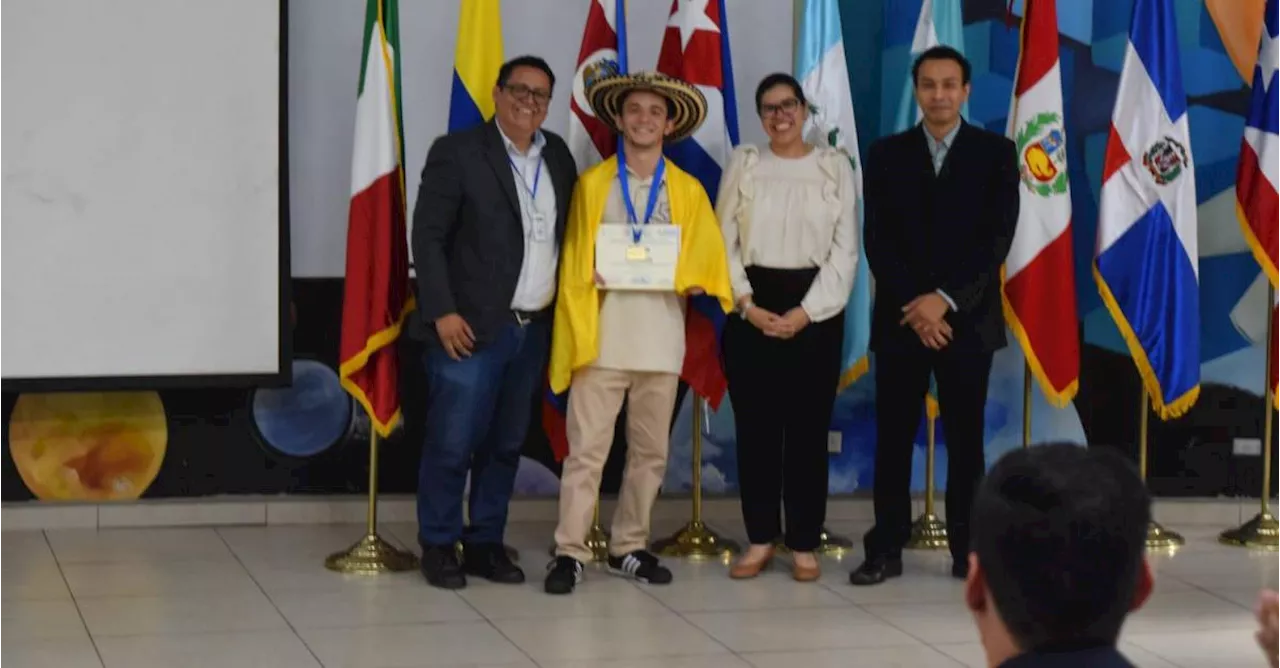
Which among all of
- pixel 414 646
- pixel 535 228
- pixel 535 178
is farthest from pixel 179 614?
pixel 535 178

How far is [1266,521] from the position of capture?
5.68 metres

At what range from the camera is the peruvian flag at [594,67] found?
5.12m

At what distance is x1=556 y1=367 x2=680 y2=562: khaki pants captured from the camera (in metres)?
4.71

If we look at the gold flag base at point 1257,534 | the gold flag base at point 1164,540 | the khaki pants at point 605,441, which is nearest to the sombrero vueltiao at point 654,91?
the khaki pants at point 605,441

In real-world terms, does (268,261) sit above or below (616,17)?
below

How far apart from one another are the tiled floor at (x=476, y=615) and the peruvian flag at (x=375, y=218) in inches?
26.3

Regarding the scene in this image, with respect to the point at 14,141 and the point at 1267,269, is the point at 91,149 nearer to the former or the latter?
the point at 14,141

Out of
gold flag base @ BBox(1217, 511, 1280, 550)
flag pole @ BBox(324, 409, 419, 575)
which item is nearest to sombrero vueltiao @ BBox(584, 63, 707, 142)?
flag pole @ BBox(324, 409, 419, 575)

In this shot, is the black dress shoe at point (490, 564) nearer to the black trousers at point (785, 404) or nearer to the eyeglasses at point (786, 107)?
the black trousers at point (785, 404)

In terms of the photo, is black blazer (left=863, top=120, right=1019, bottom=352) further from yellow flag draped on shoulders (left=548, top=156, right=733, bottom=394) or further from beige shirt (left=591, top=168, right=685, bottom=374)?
beige shirt (left=591, top=168, right=685, bottom=374)

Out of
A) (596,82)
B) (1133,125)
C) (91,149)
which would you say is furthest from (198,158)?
(1133,125)

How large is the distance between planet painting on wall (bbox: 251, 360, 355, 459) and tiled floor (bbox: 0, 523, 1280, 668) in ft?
1.28

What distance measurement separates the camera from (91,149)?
506cm

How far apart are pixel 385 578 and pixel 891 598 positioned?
1482 millimetres
